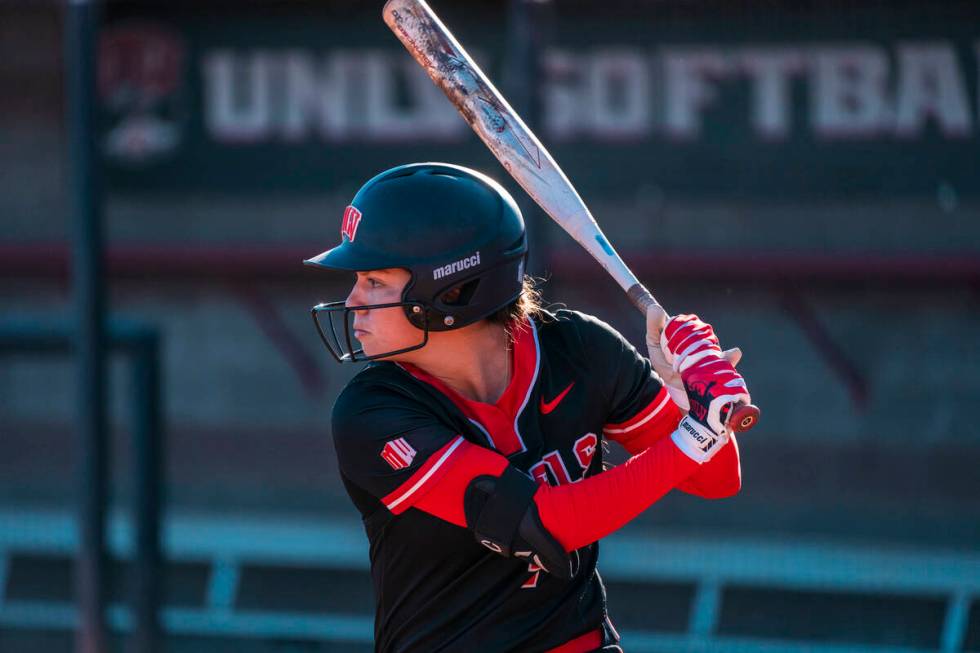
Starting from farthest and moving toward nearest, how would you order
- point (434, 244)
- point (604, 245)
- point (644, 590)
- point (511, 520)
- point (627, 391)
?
1. point (644, 590)
2. point (604, 245)
3. point (627, 391)
4. point (434, 244)
5. point (511, 520)

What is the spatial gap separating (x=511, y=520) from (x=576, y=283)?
3.50 meters

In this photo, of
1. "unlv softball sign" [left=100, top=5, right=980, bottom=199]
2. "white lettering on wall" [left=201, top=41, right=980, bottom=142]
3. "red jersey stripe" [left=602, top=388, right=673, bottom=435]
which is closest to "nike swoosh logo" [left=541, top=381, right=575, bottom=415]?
"red jersey stripe" [left=602, top=388, right=673, bottom=435]

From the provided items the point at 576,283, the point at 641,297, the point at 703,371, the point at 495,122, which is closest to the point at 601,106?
the point at 576,283

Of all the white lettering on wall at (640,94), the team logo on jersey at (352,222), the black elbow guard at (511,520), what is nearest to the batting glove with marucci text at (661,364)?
the black elbow guard at (511,520)

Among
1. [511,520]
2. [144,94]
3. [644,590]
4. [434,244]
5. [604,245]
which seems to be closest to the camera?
[511,520]

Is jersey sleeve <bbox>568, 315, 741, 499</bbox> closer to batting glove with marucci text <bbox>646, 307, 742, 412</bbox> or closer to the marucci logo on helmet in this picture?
batting glove with marucci text <bbox>646, 307, 742, 412</bbox>

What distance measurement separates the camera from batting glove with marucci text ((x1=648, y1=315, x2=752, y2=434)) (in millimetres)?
1772

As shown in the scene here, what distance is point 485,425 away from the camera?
193 centimetres

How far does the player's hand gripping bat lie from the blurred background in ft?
5.61

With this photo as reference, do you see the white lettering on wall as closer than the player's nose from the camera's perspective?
No

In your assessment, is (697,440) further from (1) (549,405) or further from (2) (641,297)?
(2) (641,297)

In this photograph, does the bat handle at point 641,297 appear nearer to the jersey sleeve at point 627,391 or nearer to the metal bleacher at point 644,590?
the jersey sleeve at point 627,391

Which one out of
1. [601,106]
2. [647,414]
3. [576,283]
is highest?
[647,414]

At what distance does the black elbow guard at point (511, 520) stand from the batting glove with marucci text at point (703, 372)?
0.83 feet
